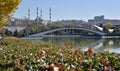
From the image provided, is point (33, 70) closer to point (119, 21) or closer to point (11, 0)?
point (11, 0)

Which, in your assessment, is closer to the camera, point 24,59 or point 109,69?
point 109,69

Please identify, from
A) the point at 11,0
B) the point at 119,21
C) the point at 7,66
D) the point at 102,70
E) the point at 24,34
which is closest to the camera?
the point at 102,70

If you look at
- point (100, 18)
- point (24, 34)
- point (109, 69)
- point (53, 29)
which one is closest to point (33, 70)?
point (109, 69)

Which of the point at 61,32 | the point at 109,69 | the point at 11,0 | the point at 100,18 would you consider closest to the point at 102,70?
the point at 109,69

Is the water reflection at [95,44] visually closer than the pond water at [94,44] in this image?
No

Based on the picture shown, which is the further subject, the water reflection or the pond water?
the water reflection

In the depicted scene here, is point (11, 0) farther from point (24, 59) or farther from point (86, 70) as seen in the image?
point (86, 70)

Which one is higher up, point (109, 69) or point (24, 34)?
point (109, 69)

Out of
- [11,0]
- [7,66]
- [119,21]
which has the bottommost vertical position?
[119,21]

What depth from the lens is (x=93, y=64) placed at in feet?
16.9

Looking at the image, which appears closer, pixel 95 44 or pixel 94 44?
pixel 95 44

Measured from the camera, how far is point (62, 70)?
14.8 ft

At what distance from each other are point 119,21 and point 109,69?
18390cm

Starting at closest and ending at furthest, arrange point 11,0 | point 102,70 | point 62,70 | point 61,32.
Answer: point 62,70 → point 102,70 → point 11,0 → point 61,32
